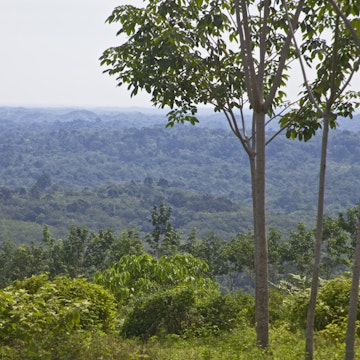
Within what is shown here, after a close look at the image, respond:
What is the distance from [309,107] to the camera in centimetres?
618

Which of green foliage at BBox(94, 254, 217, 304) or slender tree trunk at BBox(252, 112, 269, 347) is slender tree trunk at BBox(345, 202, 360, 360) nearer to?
slender tree trunk at BBox(252, 112, 269, 347)

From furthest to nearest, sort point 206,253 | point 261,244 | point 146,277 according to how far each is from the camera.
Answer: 1. point 206,253
2. point 146,277
3. point 261,244

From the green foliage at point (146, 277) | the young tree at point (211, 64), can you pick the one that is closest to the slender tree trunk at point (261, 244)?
the young tree at point (211, 64)

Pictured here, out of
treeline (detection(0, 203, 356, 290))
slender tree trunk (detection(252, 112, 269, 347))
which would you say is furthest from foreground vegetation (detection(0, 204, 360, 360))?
treeline (detection(0, 203, 356, 290))

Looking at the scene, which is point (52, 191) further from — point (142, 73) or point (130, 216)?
point (142, 73)

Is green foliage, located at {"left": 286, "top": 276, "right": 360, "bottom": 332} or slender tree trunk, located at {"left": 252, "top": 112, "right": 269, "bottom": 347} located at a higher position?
slender tree trunk, located at {"left": 252, "top": 112, "right": 269, "bottom": 347}

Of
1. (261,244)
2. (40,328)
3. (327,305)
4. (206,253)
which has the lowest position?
(206,253)

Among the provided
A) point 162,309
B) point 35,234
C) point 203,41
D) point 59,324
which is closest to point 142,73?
point 203,41

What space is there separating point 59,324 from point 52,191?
155 meters

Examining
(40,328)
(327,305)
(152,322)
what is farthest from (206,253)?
(40,328)

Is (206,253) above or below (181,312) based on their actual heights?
below

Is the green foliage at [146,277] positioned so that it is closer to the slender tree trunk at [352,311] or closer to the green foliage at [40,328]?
the green foliage at [40,328]

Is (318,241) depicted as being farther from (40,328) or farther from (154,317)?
(154,317)

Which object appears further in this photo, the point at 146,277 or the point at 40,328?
the point at 146,277
